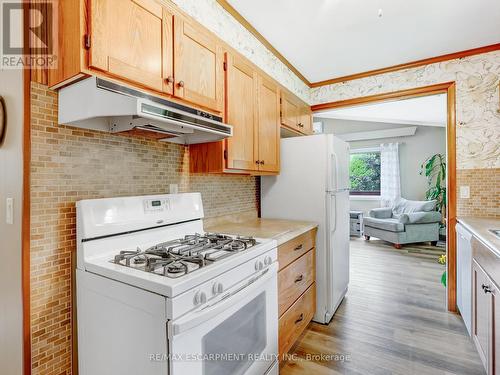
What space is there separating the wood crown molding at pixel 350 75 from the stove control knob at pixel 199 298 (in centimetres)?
183

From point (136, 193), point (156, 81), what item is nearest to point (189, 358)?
point (136, 193)

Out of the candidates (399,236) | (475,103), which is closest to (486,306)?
(475,103)

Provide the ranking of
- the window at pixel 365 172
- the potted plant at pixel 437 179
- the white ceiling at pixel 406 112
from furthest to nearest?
the window at pixel 365 172 → the potted plant at pixel 437 179 → the white ceiling at pixel 406 112

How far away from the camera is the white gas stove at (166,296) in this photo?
3.10ft

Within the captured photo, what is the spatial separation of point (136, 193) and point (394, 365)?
6.45 ft

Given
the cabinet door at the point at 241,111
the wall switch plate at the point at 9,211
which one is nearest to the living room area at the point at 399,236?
the cabinet door at the point at 241,111

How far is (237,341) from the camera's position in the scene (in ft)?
4.13

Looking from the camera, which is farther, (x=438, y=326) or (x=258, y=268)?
(x=438, y=326)

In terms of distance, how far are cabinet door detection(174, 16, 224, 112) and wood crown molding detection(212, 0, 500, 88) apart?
1.35 ft

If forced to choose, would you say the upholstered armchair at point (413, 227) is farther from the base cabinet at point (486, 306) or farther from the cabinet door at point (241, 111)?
the cabinet door at point (241, 111)

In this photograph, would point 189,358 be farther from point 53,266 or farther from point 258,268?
point 53,266

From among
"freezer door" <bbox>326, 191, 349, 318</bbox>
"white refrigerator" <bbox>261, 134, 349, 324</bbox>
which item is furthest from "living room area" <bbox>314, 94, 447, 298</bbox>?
"white refrigerator" <bbox>261, 134, 349, 324</bbox>

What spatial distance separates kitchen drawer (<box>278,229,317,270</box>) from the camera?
5.83ft

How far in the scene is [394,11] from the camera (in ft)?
6.30
